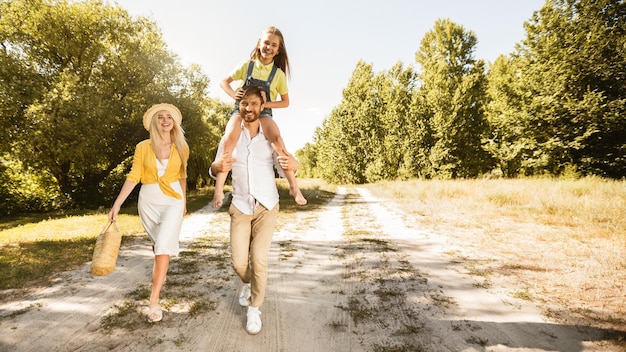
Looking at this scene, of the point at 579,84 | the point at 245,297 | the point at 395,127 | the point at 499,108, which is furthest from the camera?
the point at 395,127

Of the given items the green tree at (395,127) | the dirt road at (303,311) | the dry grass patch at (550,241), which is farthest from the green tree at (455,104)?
the dirt road at (303,311)

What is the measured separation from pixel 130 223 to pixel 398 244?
8.58m

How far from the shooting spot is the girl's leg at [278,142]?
323cm

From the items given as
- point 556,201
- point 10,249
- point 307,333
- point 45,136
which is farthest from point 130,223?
point 556,201

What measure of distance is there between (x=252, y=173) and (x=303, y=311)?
1.86 m

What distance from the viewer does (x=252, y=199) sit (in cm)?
308

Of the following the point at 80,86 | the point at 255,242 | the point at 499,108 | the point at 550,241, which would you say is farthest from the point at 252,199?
the point at 499,108

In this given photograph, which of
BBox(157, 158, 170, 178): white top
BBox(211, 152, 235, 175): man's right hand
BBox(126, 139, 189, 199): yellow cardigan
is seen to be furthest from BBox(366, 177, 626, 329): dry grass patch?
BBox(157, 158, 170, 178): white top

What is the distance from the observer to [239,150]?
319cm

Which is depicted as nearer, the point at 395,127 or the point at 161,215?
the point at 161,215

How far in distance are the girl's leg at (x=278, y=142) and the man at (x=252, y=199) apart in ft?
0.28

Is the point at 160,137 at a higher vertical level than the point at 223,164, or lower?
higher

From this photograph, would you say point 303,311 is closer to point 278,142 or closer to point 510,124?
point 278,142

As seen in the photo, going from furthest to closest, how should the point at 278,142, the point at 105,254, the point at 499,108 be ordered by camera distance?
the point at 499,108 < the point at 278,142 < the point at 105,254
